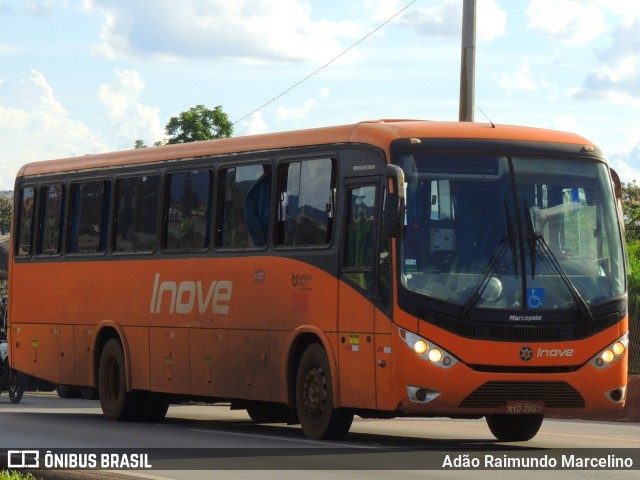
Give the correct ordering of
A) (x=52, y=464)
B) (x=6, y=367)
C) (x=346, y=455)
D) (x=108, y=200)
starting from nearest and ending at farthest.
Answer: (x=52, y=464) → (x=346, y=455) → (x=108, y=200) → (x=6, y=367)

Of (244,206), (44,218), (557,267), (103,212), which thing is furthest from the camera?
(44,218)

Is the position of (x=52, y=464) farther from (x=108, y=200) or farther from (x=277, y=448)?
(x=108, y=200)

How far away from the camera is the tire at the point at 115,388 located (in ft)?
72.7

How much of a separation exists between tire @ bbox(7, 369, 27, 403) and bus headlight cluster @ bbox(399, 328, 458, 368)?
543 inches

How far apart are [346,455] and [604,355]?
9.63 feet

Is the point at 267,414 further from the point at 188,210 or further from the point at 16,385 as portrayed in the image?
the point at 16,385

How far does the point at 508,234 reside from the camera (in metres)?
16.6

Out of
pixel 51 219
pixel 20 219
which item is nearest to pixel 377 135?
pixel 51 219

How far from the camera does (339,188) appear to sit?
1758 cm

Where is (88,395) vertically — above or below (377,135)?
below

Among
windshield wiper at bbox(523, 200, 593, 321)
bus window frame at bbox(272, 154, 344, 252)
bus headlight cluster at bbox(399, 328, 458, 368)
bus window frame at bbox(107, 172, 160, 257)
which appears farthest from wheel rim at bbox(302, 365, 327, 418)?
bus window frame at bbox(107, 172, 160, 257)

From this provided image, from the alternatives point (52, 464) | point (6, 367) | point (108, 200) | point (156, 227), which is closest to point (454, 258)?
point (52, 464)

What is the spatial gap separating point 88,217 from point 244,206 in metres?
4.49

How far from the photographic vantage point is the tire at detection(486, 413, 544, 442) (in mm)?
18297
